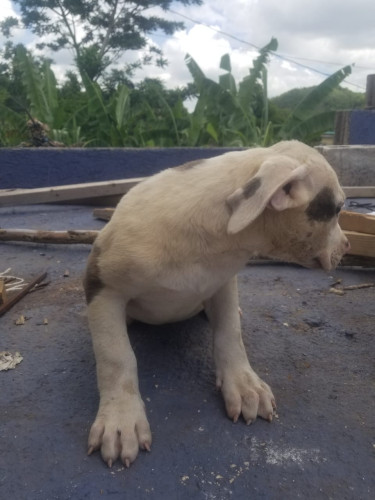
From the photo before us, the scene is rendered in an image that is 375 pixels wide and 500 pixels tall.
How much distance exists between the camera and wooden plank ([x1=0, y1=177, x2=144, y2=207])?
5629mm

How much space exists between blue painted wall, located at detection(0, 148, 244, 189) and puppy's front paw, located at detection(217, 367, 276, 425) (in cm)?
567

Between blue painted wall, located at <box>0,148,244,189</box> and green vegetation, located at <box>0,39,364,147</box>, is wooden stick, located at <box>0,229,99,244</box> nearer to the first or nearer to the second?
blue painted wall, located at <box>0,148,244,189</box>

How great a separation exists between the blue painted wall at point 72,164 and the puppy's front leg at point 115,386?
218 inches

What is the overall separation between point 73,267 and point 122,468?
90.2 inches

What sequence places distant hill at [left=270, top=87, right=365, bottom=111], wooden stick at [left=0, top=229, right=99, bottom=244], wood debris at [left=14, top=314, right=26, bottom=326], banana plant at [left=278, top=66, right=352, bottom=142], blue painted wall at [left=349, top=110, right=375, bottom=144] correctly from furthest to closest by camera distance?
1. distant hill at [left=270, top=87, right=365, bottom=111]
2. banana plant at [left=278, top=66, right=352, bottom=142]
3. blue painted wall at [left=349, top=110, right=375, bottom=144]
4. wooden stick at [left=0, top=229, right=99, bottom=244]
5. wood debris at [left=14, top=314, right=26, bottom=326]

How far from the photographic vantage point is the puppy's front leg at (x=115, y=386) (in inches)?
71.4

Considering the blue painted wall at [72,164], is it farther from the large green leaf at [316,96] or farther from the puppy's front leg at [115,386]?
the puppy's front leg at [115,386]

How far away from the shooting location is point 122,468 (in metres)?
1.74

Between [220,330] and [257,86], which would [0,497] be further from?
[257,86]

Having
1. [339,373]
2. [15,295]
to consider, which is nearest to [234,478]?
[339,373]

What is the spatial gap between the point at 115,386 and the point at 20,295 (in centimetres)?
146

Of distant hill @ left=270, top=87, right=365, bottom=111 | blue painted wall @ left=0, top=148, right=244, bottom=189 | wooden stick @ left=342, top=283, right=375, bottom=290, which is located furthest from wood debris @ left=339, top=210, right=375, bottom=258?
distant hill @ left=270, top=87, right=365, bottom=111

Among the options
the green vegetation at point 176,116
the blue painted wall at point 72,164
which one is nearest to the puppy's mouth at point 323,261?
the blue painted wall at point 72,164

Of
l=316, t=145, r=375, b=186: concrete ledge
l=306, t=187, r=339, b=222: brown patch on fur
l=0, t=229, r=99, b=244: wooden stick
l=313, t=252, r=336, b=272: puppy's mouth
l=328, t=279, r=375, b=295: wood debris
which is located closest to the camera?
l=306, t=187, r=339, b=222: brown patch on fur
